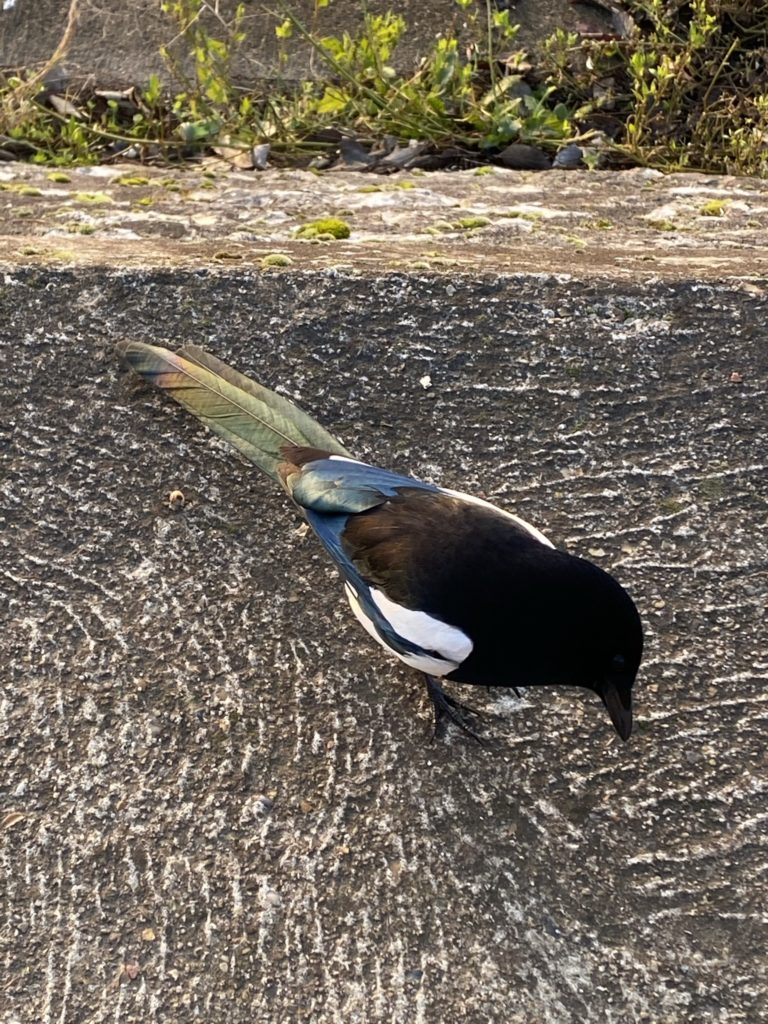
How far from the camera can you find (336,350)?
1943 millimetres

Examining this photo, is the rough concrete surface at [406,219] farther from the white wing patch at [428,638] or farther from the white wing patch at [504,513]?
the white wing patch at [428,638]

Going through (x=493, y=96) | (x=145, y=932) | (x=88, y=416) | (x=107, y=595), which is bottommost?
(x=145, y=932)

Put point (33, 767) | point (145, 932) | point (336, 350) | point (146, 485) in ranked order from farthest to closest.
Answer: point (336, 350)
point (146, 485)
point (33, 767)
point (145, 932)

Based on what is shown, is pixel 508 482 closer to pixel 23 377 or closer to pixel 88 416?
pixel 88 416

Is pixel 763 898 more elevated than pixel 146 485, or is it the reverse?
pixel 146 485

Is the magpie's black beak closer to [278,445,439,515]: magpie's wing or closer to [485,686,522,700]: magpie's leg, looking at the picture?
[485,686,522,700]: magpie's leg

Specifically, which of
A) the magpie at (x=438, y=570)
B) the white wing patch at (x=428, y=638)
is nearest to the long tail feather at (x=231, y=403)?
the magpie at (x=438, y=570)

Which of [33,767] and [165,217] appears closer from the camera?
[33,767]

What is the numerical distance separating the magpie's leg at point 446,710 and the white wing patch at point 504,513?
290 mm

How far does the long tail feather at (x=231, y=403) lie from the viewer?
182cm

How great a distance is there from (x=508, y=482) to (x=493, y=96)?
6.86ft

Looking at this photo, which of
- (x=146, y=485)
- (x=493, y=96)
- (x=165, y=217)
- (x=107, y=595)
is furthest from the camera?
(x=493, y=96)

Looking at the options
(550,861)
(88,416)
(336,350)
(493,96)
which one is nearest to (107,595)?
(88,416)

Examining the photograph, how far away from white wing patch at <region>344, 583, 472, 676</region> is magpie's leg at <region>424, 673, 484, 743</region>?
1.2 inches
